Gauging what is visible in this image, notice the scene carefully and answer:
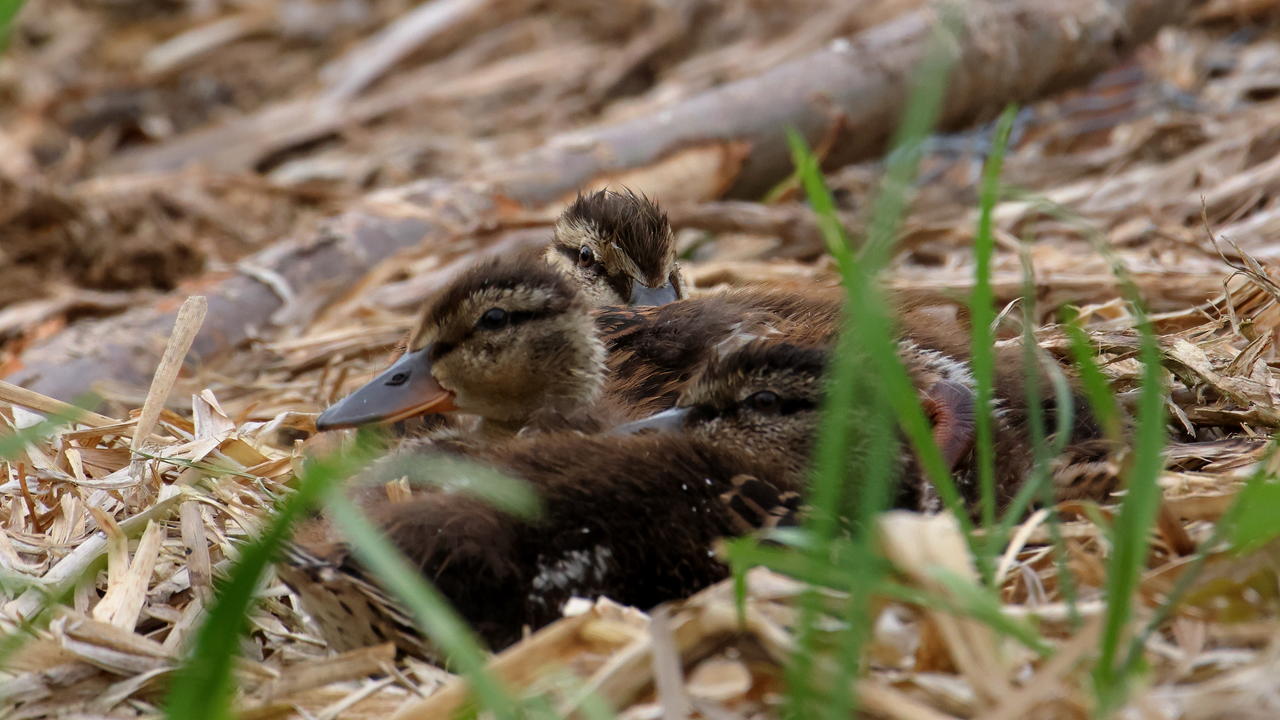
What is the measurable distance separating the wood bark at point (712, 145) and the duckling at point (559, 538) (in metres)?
2.75

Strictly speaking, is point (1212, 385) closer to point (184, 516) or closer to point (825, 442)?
point (825, 442)

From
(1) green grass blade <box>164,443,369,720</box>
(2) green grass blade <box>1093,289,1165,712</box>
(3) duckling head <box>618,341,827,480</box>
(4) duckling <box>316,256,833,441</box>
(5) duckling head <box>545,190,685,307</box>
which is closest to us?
(1) green grass blade <box>164,443,369,720</box>

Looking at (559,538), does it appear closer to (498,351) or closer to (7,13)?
(498,351)

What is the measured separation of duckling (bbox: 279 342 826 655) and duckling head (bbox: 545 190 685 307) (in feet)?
5.14

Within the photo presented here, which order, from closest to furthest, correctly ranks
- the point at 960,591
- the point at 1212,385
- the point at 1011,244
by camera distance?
the point at 960,591 → the point at 1212,385 → the point at 1011,244

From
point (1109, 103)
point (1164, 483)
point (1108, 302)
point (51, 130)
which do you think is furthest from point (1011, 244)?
point (51, 130)

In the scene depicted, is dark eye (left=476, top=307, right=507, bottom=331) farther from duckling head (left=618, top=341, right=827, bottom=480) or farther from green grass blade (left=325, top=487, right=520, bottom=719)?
green grass blade (left=325, top=487, right=520, bottom=719)

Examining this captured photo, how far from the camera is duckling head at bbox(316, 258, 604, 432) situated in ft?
10.8

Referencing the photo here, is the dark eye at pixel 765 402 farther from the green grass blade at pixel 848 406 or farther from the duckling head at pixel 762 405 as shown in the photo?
the green grass blade at pixel 848 406

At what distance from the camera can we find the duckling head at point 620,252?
164 inches

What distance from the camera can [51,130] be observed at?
8742mm

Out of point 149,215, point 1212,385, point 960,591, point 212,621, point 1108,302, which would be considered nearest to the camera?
point 212,621

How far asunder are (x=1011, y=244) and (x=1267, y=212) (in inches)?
33.9

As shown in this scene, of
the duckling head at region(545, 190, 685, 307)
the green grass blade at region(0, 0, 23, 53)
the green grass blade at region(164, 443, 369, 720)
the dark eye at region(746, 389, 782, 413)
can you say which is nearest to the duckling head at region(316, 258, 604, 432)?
the dark eye at region(746, 389, 782, 413)
